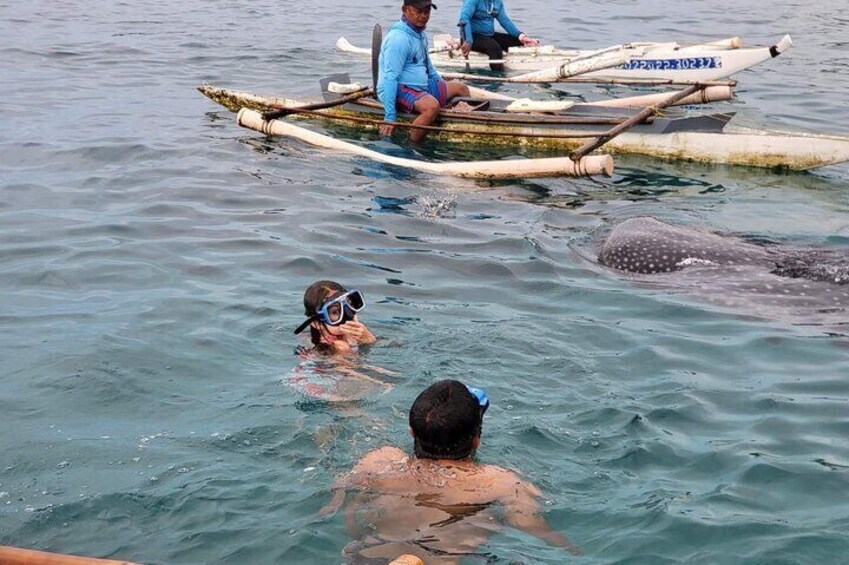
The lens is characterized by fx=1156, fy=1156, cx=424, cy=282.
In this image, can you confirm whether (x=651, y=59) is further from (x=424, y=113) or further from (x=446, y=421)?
(x=446, y=421)

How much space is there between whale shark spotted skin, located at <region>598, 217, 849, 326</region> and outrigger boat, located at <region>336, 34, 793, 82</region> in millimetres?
4976

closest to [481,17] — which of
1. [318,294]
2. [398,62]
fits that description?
[398,62]

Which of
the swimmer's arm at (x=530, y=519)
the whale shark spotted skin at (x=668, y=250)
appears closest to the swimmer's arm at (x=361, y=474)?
the swimmer's arm at (x=530, y=519)

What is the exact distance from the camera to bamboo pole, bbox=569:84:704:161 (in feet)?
36.3

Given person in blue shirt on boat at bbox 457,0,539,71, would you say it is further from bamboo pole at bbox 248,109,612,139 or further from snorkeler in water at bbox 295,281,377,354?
snorkeler in water at bbox 295,281,377,354

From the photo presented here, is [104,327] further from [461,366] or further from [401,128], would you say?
[401,128]

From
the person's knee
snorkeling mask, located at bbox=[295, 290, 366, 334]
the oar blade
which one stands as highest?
the oar blade

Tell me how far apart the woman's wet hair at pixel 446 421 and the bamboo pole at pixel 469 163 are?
625cm

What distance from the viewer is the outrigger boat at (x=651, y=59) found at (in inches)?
599

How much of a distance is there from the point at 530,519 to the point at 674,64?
11.9 metres

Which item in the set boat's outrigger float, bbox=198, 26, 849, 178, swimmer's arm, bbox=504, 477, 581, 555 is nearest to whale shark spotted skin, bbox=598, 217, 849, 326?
boat's outrigger float, bbox=198, 26, 849, 178

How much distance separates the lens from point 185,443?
6137 mm

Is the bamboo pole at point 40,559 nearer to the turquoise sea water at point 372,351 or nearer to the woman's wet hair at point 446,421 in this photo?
the turquoise sea water at point 372,351

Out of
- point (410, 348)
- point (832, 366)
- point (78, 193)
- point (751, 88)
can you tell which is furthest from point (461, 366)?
point (751, 88)
